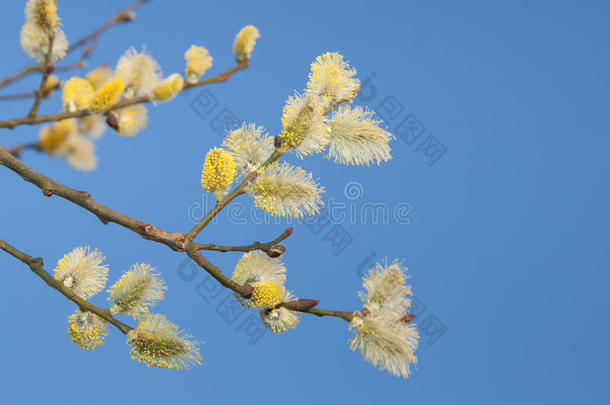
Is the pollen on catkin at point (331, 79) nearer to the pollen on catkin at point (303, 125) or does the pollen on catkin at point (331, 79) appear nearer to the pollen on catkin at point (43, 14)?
the pollen on catkin at point (303, 125)

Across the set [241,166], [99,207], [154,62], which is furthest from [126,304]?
[154,62]

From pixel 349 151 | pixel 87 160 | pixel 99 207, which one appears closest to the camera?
pixel 99 207

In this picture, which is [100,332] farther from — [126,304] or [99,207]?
[99,207]

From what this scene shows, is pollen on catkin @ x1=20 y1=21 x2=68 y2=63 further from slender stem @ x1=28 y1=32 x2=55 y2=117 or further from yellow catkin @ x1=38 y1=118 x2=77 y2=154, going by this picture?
yellow catkin @ x1=38 y1=118 x2=77 y2=154

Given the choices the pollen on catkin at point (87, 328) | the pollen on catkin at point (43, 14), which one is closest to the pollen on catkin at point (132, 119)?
the pollen on catkin at point (43, 14)

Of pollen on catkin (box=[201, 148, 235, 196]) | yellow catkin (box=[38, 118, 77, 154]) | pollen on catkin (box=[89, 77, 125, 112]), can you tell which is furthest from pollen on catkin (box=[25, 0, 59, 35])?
pollen on catkin (box=[201, 148, 235, 196])

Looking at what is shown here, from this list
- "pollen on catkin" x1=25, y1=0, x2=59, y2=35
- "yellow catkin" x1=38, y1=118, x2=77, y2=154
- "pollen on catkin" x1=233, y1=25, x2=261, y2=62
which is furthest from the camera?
"yellow catkin" x1=38, y1=118, x2=77, y2=154

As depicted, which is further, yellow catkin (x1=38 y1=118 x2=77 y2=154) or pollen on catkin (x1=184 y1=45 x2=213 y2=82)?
yellow catkin (x1=38 y1=118 x2=77 y2=154)
